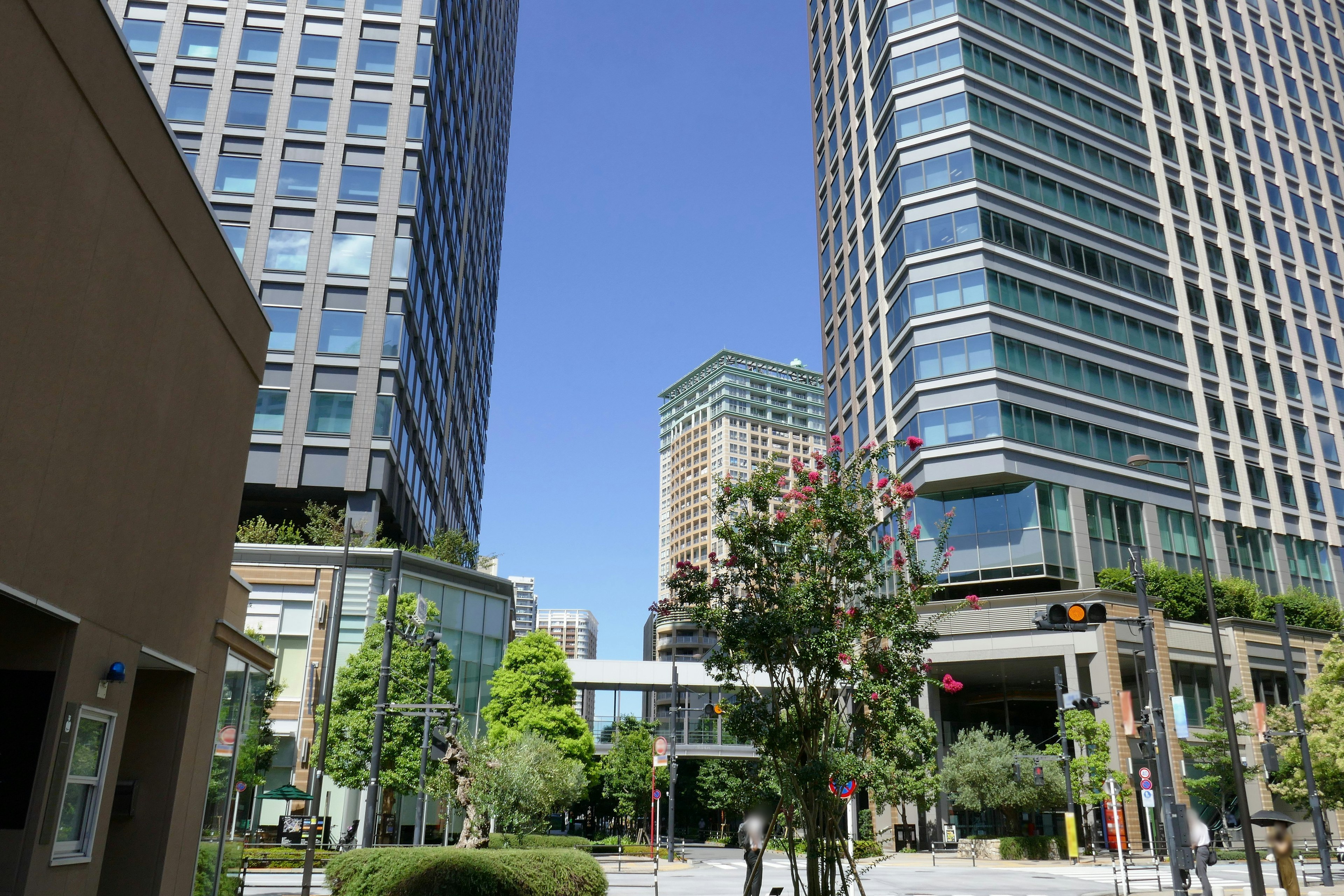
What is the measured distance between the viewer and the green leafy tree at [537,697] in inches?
1756

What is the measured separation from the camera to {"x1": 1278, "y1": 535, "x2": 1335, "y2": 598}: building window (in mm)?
63031

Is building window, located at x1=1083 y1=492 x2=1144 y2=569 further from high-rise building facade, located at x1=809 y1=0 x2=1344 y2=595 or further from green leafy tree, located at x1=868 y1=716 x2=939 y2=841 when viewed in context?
green leafy tree, located at x1=868 y1=716 x2=939 y2=841

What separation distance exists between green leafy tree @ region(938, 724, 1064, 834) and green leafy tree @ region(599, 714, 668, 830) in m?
24.0

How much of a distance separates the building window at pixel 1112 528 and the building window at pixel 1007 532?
197 centimetres

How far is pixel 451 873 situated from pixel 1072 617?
1224 centimetres

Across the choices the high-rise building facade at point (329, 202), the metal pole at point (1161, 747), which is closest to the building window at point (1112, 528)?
the metal pole at point (1161, 747)

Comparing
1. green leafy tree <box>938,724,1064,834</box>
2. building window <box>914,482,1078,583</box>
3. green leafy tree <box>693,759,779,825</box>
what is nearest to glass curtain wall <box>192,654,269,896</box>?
green leafy tree <box>693,759,779,825</box>

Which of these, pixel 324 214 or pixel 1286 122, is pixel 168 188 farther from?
pixel 1286 122

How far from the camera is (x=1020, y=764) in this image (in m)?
45.2

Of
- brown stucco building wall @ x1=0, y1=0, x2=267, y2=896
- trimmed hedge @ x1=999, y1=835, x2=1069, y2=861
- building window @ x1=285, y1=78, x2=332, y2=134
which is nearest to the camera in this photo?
brown stucco building wall @ x1=0, y1=0, x2=267, y2=896

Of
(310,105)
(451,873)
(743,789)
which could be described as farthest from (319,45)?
(743,789)

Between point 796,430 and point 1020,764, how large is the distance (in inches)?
5892

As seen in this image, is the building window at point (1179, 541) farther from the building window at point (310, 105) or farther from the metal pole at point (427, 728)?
the building window at point (310, 105)

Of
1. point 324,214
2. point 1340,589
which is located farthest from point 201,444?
point 1340,589
